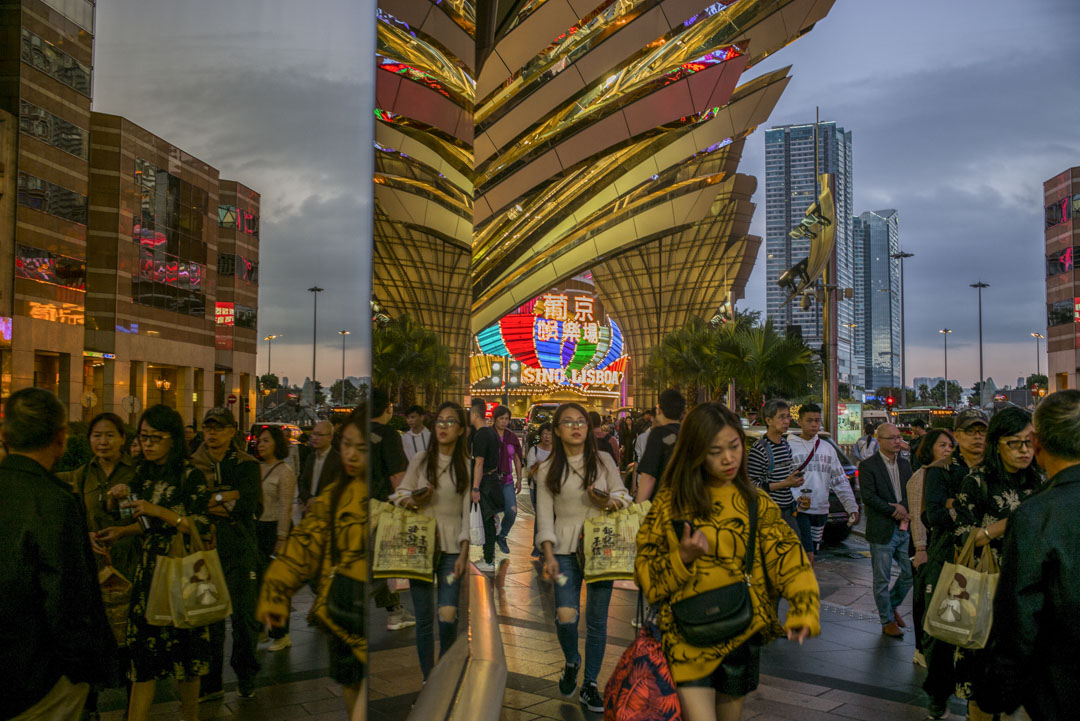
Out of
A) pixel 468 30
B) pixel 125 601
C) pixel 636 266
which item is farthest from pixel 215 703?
pixel 636 266

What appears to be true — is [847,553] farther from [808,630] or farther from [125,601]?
[125,601]

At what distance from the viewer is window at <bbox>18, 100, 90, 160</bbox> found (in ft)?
5.59

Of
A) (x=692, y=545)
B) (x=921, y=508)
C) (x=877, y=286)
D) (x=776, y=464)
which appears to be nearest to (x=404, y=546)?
(x=692, y=545)

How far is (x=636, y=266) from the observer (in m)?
49.6

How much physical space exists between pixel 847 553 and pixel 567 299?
50.2 m

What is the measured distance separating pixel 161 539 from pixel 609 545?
2.72m

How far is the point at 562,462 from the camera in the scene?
5.41m

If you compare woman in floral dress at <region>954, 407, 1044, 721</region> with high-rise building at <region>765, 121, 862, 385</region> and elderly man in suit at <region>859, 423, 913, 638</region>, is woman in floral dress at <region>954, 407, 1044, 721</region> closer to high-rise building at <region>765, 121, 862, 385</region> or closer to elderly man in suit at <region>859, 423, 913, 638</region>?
elderly man in suit at <region>859, 423, 913, 638</region>

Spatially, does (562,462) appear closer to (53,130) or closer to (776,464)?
(776,464)

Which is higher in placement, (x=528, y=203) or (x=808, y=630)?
(x=528, y=203)

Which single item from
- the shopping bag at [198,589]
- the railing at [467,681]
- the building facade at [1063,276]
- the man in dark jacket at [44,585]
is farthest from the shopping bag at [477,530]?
the building facade at [1063,276]

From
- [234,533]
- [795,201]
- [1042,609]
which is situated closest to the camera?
[1042,609]

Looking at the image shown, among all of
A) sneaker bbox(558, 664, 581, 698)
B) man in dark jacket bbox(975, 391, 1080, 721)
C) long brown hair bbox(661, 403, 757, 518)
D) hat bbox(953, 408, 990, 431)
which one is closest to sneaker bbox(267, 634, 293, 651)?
long brown hair bbox(661, 403, 757, 518)

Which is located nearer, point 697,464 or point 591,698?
point 697,464
